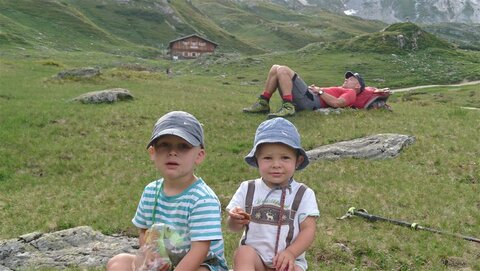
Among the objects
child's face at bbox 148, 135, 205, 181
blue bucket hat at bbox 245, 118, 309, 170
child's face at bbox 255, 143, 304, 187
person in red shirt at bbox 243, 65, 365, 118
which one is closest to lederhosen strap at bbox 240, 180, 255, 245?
child's face at bbox 255, 143, 304, 187

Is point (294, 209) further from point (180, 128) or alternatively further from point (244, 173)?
point (244, 173)

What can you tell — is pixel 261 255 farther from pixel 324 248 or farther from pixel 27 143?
pixel 27 143

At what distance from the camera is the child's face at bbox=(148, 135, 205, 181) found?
5.88 meters

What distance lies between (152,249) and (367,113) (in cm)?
1714

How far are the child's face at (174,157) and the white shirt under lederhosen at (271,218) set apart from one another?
2.79 feet

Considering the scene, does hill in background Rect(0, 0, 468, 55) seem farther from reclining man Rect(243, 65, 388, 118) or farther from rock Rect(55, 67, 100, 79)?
reclining man Rect(243, 65, 388, 118)

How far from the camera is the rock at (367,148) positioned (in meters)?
15.1

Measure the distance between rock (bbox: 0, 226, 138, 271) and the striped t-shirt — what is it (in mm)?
2759

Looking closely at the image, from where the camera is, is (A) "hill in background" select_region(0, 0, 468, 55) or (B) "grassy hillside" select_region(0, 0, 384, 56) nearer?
(A) "hill in background" select_region(0, 0, 468, 55)

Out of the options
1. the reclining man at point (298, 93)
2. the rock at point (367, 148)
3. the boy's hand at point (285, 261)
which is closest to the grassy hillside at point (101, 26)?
the reclining man at point (298, 93)

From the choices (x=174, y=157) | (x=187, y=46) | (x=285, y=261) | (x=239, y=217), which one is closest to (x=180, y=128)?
(x=174, y=157)

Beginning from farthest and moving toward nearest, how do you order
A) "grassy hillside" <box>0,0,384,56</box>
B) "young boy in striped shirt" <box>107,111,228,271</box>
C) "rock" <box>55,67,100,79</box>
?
"grassy hillside" <box>0,0,384,56</box>, "rock" <box>55,67,100,79</box>, "young boy in striped shirt" <box>107,111,228,271</box>

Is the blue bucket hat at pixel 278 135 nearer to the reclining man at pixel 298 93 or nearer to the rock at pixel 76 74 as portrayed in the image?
the reclining man at pixel 298 93

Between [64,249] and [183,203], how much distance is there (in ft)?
14.2
